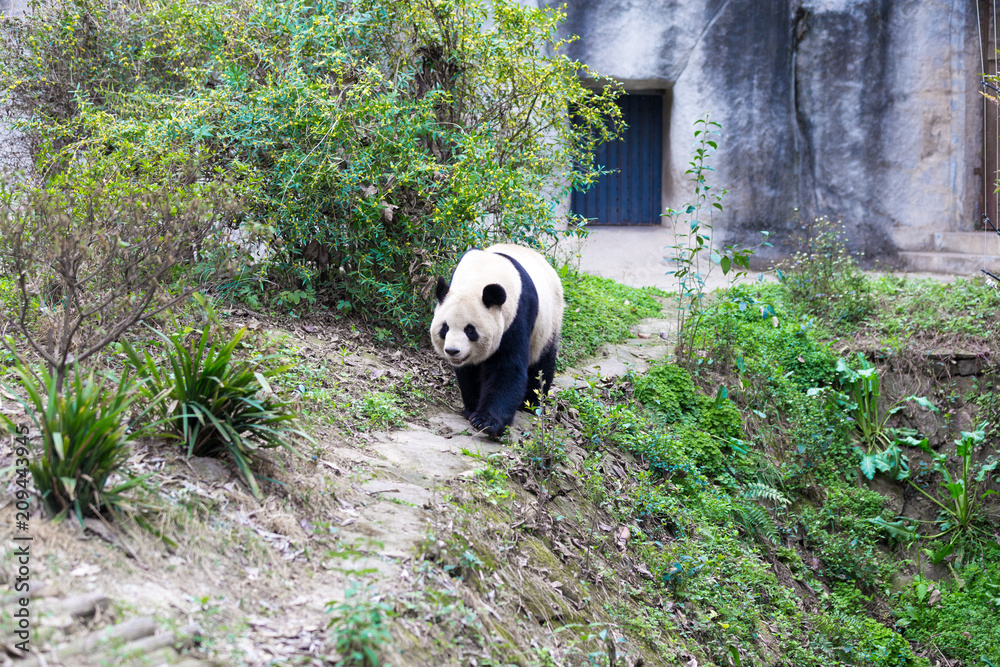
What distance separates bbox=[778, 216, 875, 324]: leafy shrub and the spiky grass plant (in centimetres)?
701

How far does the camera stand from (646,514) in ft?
18.7

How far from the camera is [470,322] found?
17.7 ft

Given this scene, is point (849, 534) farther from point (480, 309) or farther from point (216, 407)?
point (216, 407)

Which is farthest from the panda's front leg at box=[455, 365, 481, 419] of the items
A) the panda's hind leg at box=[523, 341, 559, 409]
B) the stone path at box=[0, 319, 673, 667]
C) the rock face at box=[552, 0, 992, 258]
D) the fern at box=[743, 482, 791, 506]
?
the rock face at box=[552, 0, 992, 258]

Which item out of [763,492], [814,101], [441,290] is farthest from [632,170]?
[441,290]

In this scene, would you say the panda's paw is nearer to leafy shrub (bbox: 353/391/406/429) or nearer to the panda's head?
the panda's head

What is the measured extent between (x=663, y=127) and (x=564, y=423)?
374 inches

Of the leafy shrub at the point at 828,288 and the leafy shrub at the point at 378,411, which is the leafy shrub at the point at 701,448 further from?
the leafy shrub at the point at 828,288

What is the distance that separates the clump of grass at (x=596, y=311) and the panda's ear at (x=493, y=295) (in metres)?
2.44

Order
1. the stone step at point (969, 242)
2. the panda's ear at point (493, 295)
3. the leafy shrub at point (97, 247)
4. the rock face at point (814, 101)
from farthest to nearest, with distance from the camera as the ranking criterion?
1. the rock face at point (814, 101)
2. the stone step at point (969, 242)
3. the panda's ear at point (493, 295)
4. the leafy shrub at point (97, 247)

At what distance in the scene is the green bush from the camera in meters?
6.14

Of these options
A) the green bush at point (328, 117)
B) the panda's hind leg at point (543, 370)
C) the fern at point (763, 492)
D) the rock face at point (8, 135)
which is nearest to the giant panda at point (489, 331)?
the panda's hind leg at point (543, 370)

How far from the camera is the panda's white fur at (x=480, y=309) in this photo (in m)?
5.42

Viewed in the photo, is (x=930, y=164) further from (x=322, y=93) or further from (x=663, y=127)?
(x=322, y=93)
